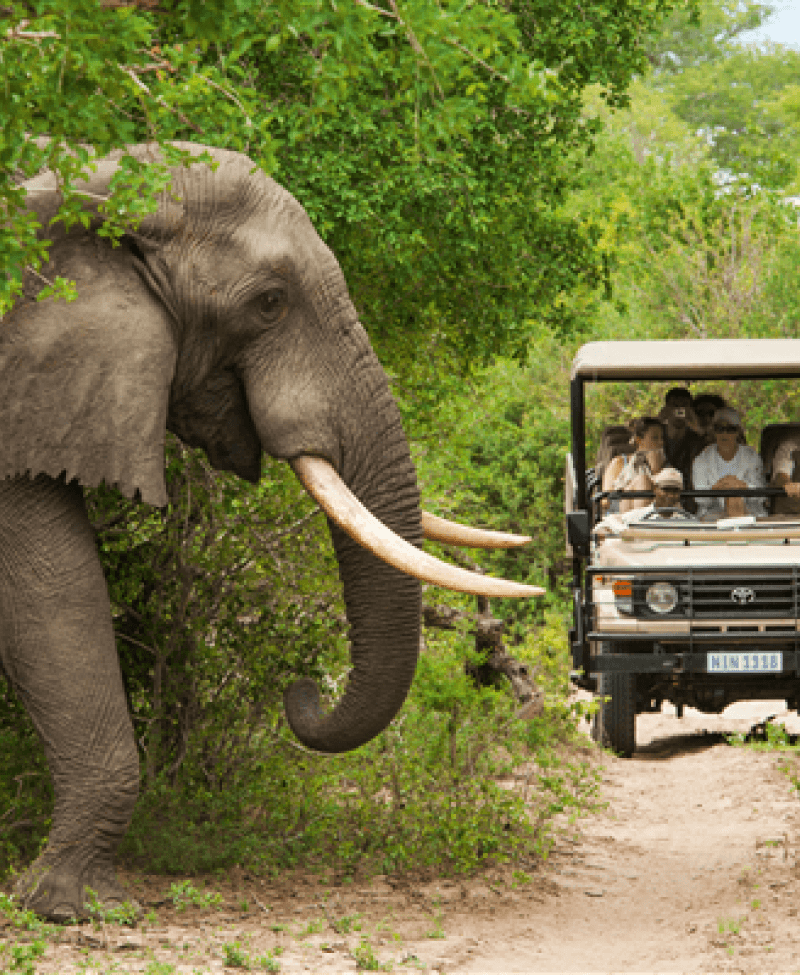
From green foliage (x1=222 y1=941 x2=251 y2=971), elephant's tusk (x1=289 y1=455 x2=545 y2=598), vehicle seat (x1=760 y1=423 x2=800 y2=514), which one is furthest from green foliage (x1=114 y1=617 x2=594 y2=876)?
vehicle seat (x1=760 y1=423 x2=800 y2=514)

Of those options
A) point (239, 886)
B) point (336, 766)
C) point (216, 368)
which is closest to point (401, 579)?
point (216, 368)

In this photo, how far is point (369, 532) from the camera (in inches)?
218

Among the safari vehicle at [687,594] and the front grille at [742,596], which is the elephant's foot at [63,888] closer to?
the safari vehicle at [687,594]

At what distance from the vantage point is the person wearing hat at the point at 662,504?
9.51 metres

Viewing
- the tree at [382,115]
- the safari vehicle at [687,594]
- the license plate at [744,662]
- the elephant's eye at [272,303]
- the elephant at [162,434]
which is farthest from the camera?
the safari vehicle at [687,594]

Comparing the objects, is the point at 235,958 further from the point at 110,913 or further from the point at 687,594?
the point at 687,594

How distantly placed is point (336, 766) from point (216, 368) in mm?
2841

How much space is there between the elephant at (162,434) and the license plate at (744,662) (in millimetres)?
3011

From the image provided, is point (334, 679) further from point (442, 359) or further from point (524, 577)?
point (524, 577)

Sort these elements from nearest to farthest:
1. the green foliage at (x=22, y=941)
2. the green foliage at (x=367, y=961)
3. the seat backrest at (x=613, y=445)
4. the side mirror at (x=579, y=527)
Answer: the green foliage at (x=22, y=941) < the green foliage at (x=367, y=961) < the side mirror at (x=579, y=527) < the seat backrest at (x=613, y=445)

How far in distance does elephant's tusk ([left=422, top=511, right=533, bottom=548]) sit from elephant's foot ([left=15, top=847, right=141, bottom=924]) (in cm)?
187

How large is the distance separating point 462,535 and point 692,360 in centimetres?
421

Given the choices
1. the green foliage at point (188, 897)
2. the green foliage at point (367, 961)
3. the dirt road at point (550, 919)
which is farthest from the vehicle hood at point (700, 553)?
the green foliage at point (367, 961)

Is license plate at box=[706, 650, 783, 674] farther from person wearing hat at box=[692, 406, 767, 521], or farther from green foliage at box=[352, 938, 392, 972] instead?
green foliage at box=[352, 938, 392, 972]
